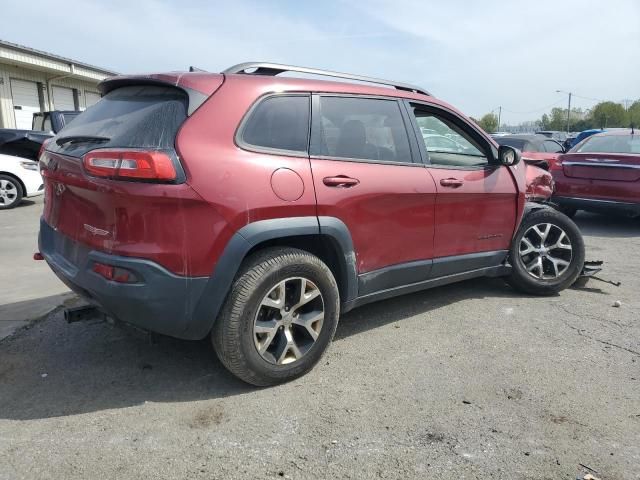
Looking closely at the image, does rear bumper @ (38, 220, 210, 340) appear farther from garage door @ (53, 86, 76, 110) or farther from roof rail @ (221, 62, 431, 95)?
garage door @ (53, 86, 76, 110)

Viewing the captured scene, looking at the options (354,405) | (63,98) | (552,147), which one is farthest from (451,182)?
(63,98)

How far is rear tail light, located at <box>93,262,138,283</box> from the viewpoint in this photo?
8.73ft

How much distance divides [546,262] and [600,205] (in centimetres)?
397

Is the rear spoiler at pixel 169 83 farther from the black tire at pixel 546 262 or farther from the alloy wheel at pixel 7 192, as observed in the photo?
the alloy wheel at pixel 7 192

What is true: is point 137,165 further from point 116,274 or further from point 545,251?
point 545,251

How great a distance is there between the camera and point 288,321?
123 inches

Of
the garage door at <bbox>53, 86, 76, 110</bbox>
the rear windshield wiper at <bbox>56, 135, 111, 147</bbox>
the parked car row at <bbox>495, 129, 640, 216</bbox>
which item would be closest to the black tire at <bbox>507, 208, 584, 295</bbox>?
the parked car row at <bbox>495, 129, 640, 216</bbox>

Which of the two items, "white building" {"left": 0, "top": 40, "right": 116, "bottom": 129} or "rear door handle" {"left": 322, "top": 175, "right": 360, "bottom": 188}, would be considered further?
"white building" {"left": 0, "top": 40, "right": 116, "bottom": 129}

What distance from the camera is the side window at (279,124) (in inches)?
117

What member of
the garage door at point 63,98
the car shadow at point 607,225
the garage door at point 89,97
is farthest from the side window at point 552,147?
the garage door at point 89,97

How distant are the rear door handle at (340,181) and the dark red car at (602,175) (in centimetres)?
623

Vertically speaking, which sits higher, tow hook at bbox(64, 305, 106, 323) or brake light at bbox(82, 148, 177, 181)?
brake light at bbox(82, 148, 177, 181)

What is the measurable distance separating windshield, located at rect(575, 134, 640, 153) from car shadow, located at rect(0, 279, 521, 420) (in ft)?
20.2

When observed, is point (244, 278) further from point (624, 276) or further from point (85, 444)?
point (624, 276)
